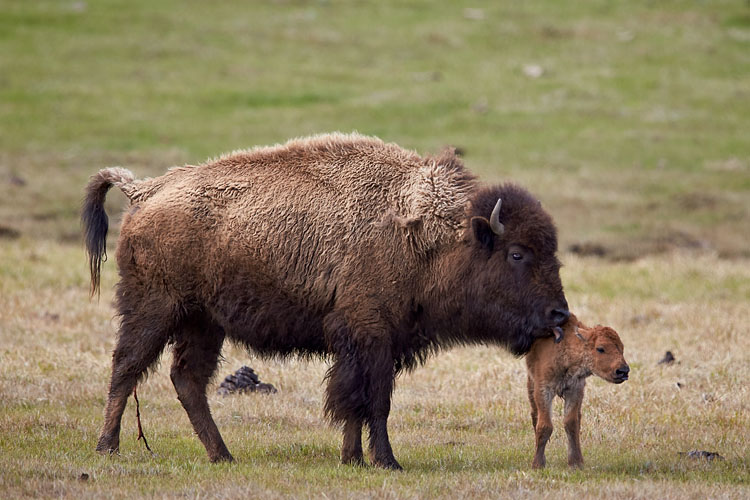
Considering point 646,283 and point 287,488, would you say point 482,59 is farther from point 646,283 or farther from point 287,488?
point 287,488

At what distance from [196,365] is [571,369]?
3.08 metres

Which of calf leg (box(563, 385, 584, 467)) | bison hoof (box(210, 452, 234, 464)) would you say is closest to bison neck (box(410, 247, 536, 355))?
calf leg (box(563, 385, 584, 467))

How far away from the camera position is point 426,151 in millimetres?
18875

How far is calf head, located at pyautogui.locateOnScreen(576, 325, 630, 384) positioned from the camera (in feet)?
25.9

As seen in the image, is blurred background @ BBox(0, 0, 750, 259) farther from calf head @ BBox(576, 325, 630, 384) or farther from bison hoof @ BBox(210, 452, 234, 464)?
bison hoof @ BBox(210, 452, 234, 464)

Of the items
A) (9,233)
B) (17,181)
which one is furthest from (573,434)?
(17,181)

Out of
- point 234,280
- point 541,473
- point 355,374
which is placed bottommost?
point 541,473

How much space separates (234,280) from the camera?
8375mm

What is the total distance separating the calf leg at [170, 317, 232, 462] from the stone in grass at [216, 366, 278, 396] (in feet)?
5.51

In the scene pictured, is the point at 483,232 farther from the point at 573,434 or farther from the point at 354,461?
the point at 354,461

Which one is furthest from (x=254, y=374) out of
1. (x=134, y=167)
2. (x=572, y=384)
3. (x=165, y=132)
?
(x=165, y=132)

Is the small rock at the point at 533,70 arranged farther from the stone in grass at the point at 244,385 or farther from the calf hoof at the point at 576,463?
the calf hoof at the point at 576,463

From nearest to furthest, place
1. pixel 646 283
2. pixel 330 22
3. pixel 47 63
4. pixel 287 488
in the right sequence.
Answer: pixel 287 488, pixel 646 283, pixel 47 63, pixel 330 22

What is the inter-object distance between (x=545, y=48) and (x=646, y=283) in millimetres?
25553
